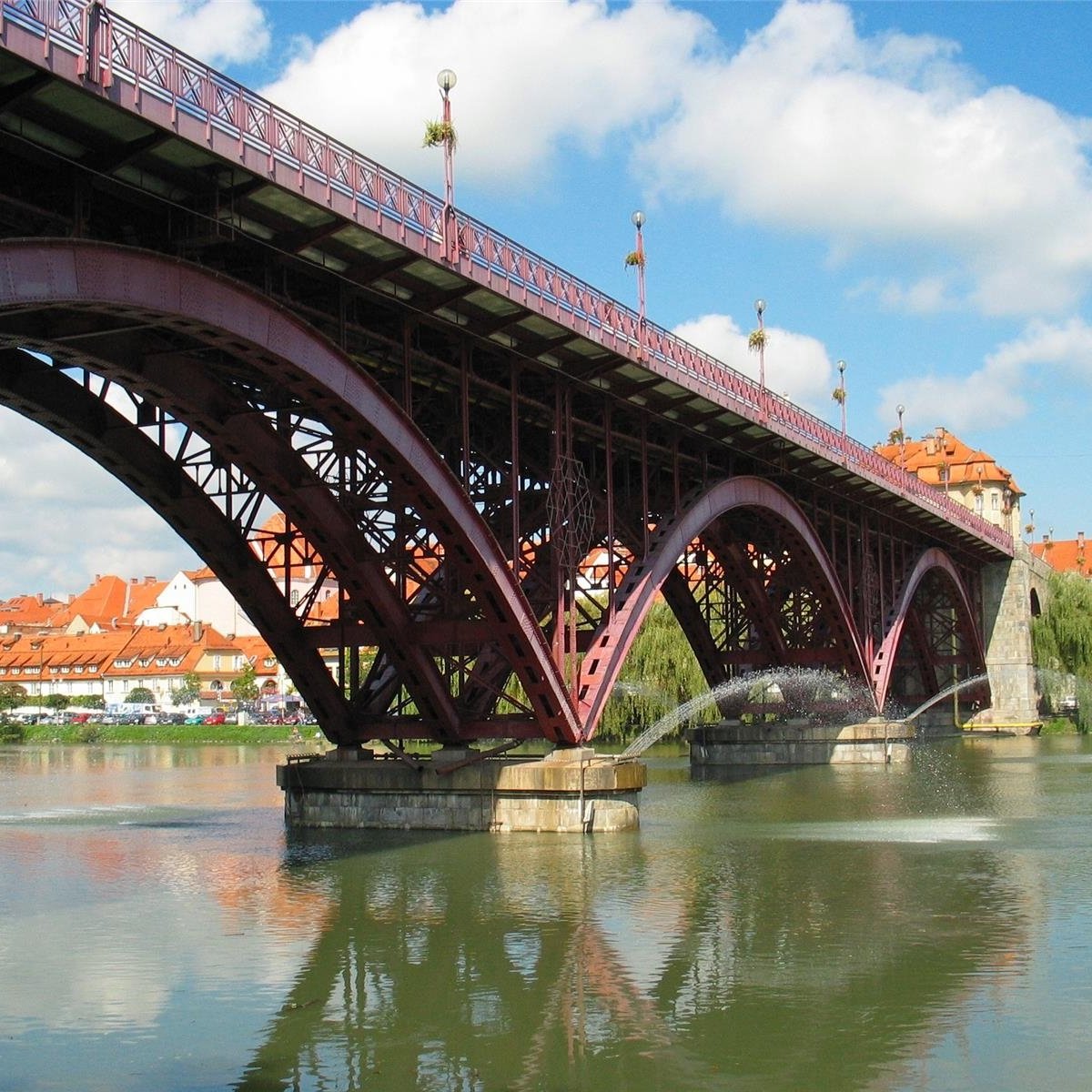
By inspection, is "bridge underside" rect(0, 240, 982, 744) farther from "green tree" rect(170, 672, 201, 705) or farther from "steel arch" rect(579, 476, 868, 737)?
"green tree" rect(170, 672, 201, 705)

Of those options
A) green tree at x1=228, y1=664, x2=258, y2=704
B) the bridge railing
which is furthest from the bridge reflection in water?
green tree at x1=228, y1=664, x2=258, y2=704

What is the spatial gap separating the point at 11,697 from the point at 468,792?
3762 inches

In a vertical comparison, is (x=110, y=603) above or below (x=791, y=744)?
above

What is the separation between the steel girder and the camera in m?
22.6

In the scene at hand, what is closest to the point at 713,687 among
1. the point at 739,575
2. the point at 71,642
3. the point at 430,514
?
the point at 739,575

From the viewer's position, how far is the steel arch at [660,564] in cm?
3416

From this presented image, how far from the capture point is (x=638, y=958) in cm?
2047

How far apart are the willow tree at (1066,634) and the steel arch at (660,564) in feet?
118

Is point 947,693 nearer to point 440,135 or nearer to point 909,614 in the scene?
point 909,614

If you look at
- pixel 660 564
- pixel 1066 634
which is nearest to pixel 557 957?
pixel 660 564

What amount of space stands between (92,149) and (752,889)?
15.8 meters

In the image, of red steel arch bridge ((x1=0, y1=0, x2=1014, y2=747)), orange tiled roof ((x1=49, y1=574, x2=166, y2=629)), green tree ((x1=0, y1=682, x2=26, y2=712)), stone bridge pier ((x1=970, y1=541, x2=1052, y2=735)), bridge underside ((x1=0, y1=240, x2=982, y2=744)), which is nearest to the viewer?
red steel arch bridge ((x1=0, y1=0, x2=1014, y2=747))

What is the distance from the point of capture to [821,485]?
54438mm

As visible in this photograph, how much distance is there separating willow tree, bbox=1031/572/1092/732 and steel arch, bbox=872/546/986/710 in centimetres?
426
